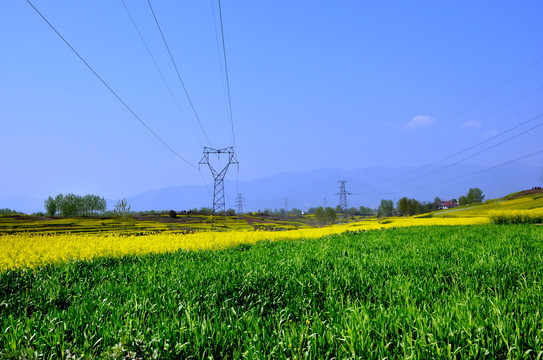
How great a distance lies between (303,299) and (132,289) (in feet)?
11.6

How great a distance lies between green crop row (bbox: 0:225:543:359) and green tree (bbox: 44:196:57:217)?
1692 inches

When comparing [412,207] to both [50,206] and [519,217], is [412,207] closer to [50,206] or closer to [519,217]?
[519,217]

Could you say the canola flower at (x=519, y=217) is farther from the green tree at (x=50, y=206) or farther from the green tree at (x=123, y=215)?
the green tree at (x=50, y=206)

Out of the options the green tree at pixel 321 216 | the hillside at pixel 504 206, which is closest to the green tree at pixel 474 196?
the hillside at pixel 504 206

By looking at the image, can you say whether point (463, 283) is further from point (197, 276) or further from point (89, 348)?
A: point (89, 348)

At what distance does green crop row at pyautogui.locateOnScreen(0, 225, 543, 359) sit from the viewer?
3355 millimetres

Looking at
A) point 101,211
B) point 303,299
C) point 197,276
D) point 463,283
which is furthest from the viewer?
point 101,211

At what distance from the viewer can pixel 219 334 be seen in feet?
11.9

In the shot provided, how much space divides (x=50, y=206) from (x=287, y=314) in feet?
168

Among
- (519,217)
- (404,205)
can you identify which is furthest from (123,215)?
(404,205)

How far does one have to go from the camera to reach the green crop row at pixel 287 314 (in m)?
3.36

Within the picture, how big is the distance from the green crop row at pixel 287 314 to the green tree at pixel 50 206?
141 ft

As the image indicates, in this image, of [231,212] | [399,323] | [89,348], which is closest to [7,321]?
[89,348]

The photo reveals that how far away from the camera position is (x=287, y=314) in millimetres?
4836
